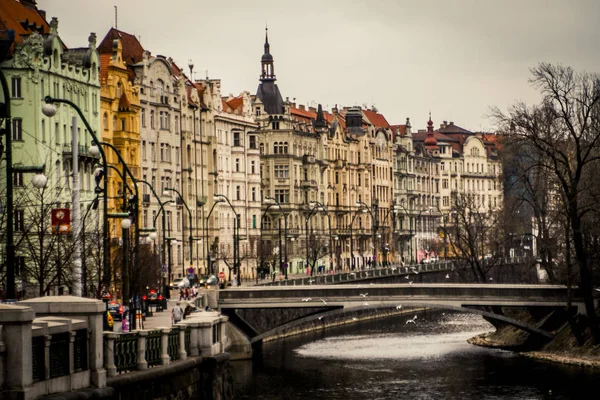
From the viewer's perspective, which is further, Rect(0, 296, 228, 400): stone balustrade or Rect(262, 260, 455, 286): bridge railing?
Rect(262, 260, 455, 286): bridge railing

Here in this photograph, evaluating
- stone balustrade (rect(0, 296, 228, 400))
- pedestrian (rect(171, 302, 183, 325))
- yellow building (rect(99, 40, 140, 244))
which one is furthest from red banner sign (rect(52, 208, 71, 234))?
yellow building (rect(99, 40, 140, 244))

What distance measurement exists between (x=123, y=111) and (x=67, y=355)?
76060mm

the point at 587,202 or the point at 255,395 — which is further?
the point at 587,202

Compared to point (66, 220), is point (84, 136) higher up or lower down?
higher up

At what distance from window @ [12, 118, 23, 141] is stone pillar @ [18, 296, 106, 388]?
180ft

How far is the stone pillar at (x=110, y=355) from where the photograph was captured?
3403 cm

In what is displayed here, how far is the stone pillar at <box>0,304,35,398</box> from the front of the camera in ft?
93.0

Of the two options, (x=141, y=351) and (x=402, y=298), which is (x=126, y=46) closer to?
(x=402, y=298)

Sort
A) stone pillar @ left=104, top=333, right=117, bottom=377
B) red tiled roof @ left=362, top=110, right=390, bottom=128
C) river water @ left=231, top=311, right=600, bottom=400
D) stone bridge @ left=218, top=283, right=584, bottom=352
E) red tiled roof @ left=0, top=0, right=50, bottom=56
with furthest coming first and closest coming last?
red tiled roof @ left=362, top=110, right=390, bottom=128, red tiled roof @ left=0, top=0, right=50, bottom=56, stone bridge @ left=218, top=283, right=584, bottom=352, river water @ left=231, top=311, right=600, bottom=400, stone pillar @ left=104, top=333, right=117, bottom=377

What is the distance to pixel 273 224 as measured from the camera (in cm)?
14912

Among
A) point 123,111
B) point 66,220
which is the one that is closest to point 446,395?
point 66,220

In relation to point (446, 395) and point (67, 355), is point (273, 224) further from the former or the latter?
point (67, 355)

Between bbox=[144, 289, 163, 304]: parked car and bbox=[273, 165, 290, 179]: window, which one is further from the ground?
bbox=[273, 165, 290, 179]: window

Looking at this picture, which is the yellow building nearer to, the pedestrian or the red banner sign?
the pedestrian
